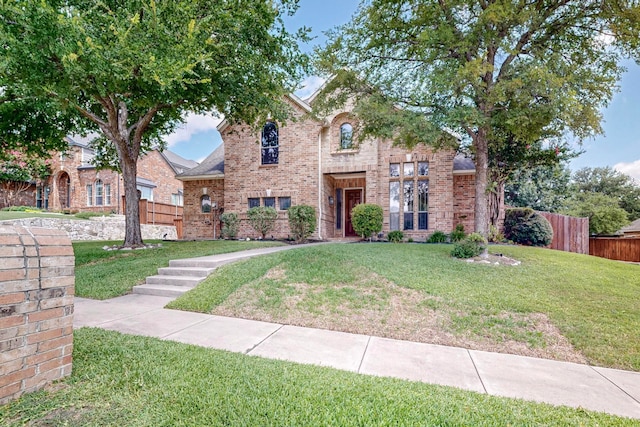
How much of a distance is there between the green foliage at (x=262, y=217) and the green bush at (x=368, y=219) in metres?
3.86

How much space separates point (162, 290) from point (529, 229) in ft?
42.0

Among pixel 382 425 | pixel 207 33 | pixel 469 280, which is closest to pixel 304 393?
pixel 382 425

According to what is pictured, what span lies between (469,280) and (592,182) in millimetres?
36990

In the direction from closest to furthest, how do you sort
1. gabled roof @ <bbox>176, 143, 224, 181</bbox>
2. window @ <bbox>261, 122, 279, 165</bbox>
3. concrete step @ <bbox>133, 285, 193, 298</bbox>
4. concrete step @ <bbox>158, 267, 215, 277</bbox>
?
concrete step @ <bbox>133, 285, 193, 298</bbox>, concrete step @ <bbox>158, 267, 215, 277</bbox>, window @ <bbox>261, 122, 279, 165</bbox>, gabled roof @ <bbox>176, 143, 224, 181</bbox>

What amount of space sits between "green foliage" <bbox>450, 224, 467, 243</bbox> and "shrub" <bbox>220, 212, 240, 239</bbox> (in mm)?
9598

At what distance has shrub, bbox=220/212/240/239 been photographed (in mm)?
14719

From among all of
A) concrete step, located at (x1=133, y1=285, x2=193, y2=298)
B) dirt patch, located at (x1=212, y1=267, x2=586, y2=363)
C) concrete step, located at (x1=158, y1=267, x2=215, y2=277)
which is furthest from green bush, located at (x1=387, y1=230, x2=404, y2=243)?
concrete step, located at (x1=133, y1=285, x2=193, y2=298)

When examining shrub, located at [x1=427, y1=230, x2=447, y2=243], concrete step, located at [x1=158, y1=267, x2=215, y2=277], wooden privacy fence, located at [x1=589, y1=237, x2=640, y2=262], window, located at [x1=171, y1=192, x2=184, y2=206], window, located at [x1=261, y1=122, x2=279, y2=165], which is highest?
window, located at [x1=261, y1=122, x2=279, y2=165]

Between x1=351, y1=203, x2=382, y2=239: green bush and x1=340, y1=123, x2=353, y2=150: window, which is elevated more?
x1=340, y1=123, x2=353, y2=150: window

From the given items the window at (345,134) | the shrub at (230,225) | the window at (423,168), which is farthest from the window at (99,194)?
the window at (423,168)

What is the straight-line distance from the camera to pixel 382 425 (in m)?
2.04

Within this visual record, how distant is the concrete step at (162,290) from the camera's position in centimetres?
595

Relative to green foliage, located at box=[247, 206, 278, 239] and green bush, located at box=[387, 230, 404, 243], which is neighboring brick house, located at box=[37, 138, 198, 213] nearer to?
green foliage, located at box=[247, 206, 278, 239]

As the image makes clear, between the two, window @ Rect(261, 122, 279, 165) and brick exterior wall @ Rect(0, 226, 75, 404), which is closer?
brick exterior wall @ Rect(0, 226, 75, 404)
